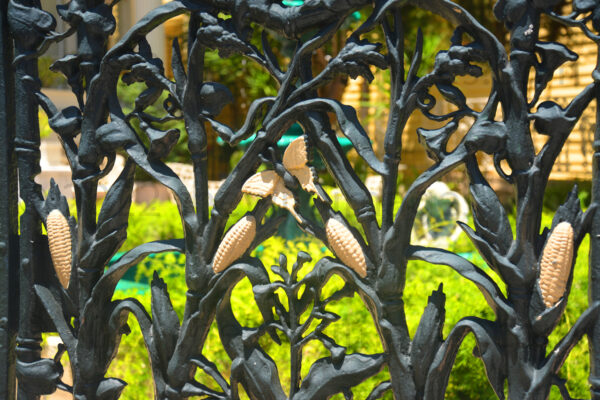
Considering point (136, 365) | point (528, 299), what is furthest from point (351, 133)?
point (136, 365)

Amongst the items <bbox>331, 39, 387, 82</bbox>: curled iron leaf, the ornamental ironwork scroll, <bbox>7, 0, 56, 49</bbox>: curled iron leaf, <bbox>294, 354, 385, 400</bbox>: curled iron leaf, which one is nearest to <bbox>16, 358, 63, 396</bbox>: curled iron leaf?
the ornamental ironwork scroll

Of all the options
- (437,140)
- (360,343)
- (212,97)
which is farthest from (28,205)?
(360,343)

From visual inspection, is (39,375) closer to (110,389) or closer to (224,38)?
(110,389)

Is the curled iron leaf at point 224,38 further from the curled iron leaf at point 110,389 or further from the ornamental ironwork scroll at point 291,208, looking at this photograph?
the curled iron leaf at point 110,389

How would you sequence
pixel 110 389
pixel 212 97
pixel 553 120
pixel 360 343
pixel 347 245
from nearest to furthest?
pixel 553 120
pixel 347 245
pixel 212 97
pixel 110 389
pixel 360 343

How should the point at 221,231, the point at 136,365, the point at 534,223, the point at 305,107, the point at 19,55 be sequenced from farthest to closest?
the point at 136,365 < the point at 19,55 < the point at 221,231 < the point at 305,107 < the point at 534,223

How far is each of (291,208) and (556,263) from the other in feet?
1.72

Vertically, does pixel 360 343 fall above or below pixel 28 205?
below

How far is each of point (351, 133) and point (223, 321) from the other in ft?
1.67

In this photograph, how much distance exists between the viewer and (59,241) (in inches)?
58.5

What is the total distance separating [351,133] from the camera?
4.07ft

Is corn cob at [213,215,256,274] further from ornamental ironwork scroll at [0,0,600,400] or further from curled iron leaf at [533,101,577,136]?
curled iron leaf at [533,101,577,136]

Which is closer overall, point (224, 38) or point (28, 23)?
point (224, 38)

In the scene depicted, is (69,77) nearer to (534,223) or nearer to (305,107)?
(305,107)
